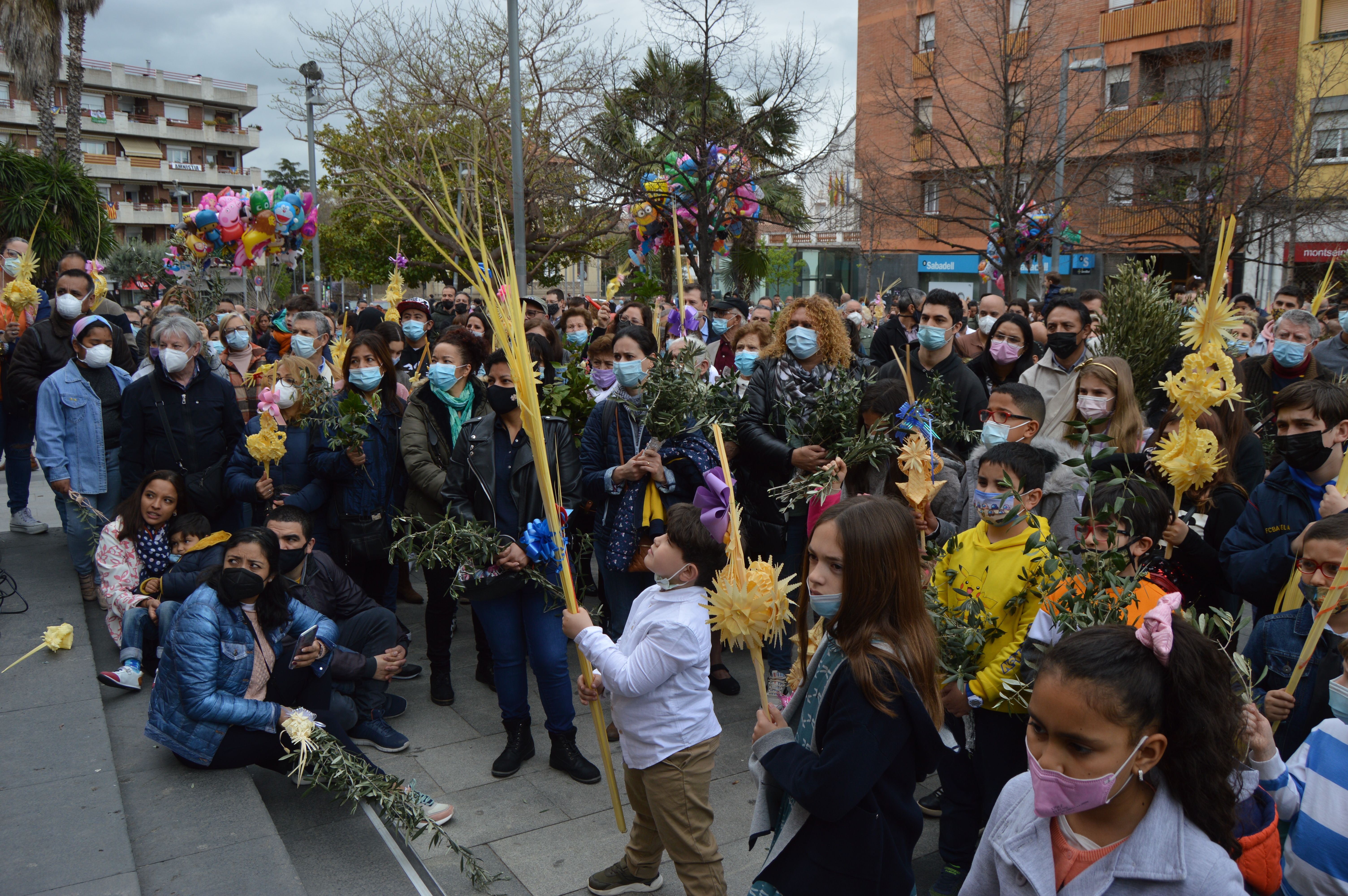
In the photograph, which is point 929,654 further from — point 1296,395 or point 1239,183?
point 1239,183

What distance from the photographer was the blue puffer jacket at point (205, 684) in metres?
4.02

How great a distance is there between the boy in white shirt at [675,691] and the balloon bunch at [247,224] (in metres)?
9.85

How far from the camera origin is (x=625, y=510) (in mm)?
4973

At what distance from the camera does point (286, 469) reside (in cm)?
600

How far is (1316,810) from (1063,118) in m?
14.8

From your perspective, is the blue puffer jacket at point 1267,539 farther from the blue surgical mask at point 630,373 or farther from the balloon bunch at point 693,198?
the balloon bunch at point 693,198

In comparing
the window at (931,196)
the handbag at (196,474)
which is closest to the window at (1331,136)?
the window at (931,196)

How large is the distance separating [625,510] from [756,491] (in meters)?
1.12

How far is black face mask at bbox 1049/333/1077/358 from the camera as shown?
582 cm

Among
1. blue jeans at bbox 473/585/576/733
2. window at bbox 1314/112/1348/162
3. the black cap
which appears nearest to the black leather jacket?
blue jeans at bbox 473/585/576/733

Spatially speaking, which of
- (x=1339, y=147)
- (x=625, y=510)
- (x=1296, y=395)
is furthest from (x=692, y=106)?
(x=1339, y=147)

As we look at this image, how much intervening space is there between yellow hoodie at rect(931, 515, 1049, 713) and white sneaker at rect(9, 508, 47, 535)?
7390 millimetres

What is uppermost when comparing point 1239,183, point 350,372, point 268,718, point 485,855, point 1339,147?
point 1339,147

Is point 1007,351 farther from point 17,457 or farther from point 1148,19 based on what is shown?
point 1148,19
